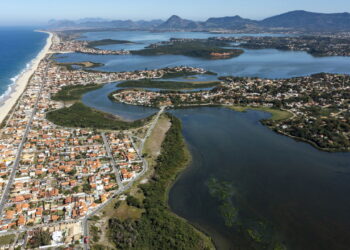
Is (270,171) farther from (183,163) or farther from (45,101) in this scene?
(45,101)

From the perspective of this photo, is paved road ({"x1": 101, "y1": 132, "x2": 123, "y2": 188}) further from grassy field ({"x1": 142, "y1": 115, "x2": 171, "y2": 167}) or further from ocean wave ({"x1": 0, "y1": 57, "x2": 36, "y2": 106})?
ocean wave ({"x1": 0, "y1": 57, "x2": 36, "y2": 106})

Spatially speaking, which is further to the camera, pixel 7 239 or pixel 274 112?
pixel 274 112

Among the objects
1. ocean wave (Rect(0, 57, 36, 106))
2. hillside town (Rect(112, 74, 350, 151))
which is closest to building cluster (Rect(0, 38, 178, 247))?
ocean wave (Rect(0, 57, 36, 106))

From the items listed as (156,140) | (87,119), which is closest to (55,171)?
(156,140)

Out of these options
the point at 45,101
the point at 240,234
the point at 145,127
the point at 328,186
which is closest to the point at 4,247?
the point at 240,234

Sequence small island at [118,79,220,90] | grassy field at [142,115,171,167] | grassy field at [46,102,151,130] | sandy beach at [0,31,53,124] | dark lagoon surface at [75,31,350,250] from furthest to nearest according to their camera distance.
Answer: small island at [118,79,220,90]
sandy beach at [0,31,53,124]
grassy field at [46,102,151,130]
grassy field at [142,115,171,167]
dark lagoon surface at [75,31,350,250]

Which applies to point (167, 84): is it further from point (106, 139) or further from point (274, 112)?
point (106, 139)
